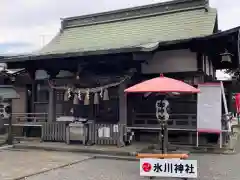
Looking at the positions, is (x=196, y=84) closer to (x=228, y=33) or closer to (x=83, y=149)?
(x=228, y=33)

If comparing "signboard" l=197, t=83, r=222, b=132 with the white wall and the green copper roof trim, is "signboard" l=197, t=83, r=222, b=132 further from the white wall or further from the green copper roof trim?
the green copper roof trim

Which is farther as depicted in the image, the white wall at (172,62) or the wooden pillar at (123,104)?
the wooden pillar at (123,104)

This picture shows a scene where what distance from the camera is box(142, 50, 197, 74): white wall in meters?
12.5

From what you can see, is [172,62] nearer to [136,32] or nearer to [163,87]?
[136,32]

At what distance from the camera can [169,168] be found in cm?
702

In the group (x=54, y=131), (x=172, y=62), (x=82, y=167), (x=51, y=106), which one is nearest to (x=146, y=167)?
(x=82, y=167)

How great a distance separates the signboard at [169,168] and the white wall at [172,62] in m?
6.10

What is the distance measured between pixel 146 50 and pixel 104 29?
21.1ft

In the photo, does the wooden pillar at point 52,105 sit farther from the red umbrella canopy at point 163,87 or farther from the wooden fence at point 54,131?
the red umbrella canopy at point 163,87

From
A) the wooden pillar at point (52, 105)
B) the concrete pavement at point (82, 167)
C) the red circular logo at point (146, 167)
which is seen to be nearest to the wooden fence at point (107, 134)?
the concrete pavement at point (82, 167)

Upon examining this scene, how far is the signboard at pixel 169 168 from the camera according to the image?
22.5ft

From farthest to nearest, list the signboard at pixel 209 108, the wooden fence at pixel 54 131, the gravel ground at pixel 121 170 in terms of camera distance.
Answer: the wooden fence at pixel 54 131
the signboard at pixel 209 108
the gravel ground at pixel 121 170

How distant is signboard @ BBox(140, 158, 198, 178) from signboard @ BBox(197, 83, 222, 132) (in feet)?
16.9

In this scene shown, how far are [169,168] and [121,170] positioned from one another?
217cm
